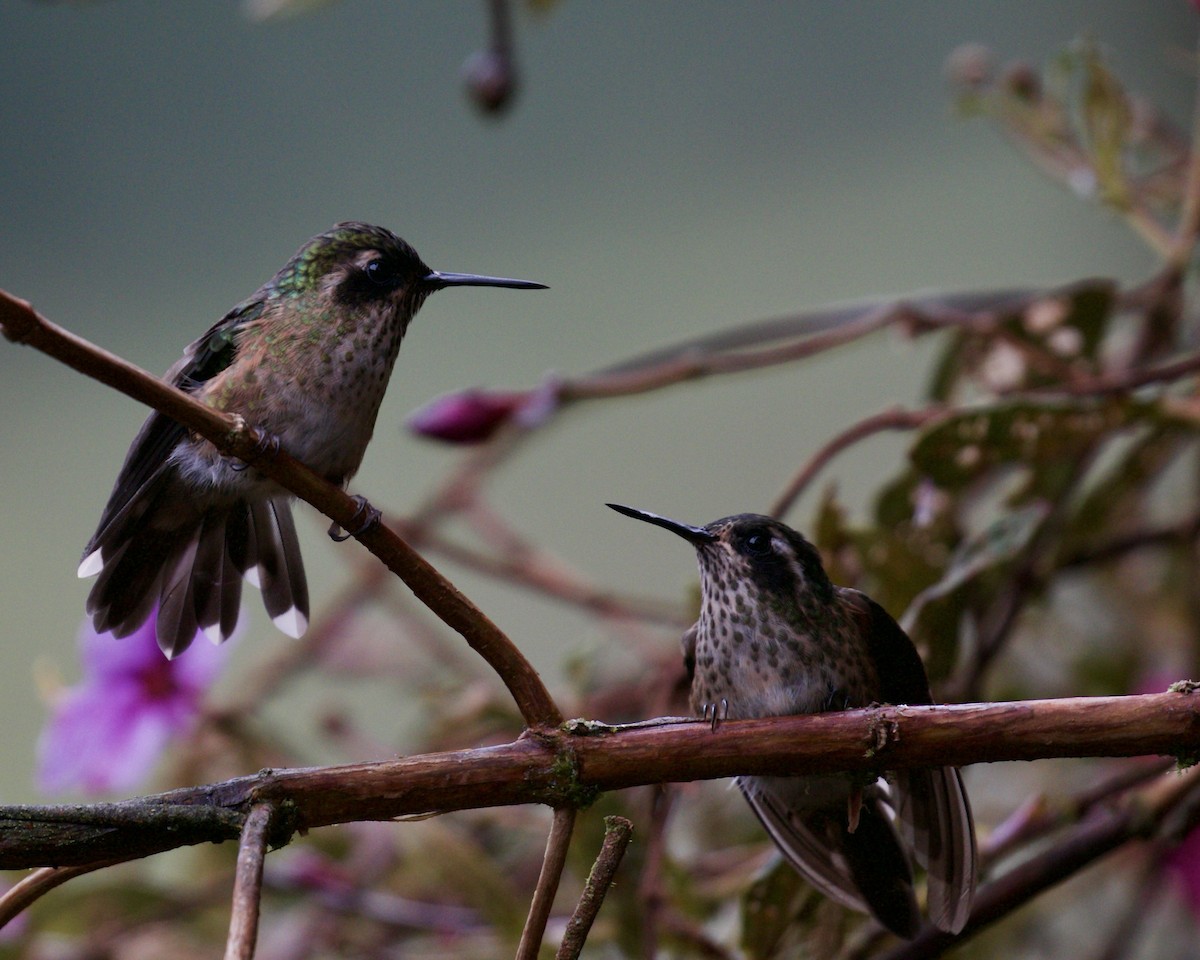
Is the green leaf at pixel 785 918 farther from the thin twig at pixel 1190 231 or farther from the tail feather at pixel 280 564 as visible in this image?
the thin twig at pixel 1190 231

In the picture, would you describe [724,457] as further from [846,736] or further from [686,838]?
[846,736]

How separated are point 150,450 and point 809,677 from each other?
1.33 ft

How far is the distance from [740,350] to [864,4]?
1393 millimetres

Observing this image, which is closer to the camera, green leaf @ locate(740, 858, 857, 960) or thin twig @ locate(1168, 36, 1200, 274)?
green leaf @ locate(740, 858, 857, 960)

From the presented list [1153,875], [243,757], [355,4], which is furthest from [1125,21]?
[243,757]

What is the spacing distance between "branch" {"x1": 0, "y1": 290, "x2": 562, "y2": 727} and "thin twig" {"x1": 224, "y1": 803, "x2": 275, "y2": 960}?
10 cm

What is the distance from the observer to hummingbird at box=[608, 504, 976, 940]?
78cm

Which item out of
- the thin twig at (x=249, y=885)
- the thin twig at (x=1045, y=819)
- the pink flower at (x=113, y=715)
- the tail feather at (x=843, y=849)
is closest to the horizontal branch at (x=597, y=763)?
the thin twig at (x=249, y=885)

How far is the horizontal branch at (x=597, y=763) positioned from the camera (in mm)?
489

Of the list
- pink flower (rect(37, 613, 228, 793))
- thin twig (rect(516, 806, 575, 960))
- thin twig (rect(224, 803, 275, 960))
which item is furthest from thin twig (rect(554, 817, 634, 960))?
pink flower (rect(37, 613, 228, 793))

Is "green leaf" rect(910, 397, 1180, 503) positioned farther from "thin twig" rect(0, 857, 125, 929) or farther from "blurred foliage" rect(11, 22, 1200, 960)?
"thin twig" rect(0, 857, 125, 929)

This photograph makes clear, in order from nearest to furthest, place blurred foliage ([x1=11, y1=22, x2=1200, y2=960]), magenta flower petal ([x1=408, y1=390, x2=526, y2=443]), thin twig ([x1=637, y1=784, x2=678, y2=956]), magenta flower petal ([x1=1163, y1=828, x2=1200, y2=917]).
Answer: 1. thin twig ([x1=637, y1=784, x2=678, y2=956])
2. blurred foliage ([x1=11, y1=22, x2=1200, y2=960])
3. magenta flower petal ([x1=408, y1=390, x2=526, y2=443])
4. magenta flower petal ([x1=1163, y1=828, x2=1200, y2=917])

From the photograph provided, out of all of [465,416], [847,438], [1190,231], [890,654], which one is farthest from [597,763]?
[1190,231]

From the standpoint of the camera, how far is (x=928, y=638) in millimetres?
983
